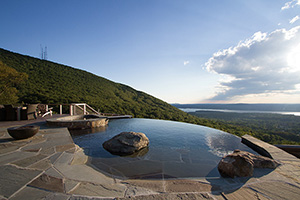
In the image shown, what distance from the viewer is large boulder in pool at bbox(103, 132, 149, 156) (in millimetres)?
4402

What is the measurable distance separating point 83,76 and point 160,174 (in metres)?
37.2

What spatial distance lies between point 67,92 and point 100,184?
83.3ft

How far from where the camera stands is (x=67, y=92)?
2338 centimetres

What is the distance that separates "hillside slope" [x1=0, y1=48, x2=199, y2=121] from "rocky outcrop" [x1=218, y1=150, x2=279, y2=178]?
15796 millimetres

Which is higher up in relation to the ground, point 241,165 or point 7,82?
point 7,82

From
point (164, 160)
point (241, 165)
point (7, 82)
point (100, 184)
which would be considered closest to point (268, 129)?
point (241, 165)

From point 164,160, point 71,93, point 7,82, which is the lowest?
point 164,160

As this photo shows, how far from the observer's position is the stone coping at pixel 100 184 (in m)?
1.91

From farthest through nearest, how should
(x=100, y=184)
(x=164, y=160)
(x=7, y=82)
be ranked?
(x=7, y=82), (x=164, y=160), (x=100, y=184)

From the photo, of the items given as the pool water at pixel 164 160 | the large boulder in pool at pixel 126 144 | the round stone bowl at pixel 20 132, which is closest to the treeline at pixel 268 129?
the pool water at pixel 164 160

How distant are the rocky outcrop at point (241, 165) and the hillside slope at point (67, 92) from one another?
51.8ft

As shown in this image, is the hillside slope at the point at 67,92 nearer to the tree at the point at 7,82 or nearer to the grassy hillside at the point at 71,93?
the grassy hillside at the point at 71,93

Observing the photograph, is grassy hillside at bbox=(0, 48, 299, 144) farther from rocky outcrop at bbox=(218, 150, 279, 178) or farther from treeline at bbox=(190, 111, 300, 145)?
rocky outcrop at bbox=(218, 150, 279, 178)

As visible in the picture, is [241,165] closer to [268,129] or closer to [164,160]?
[164,160]
